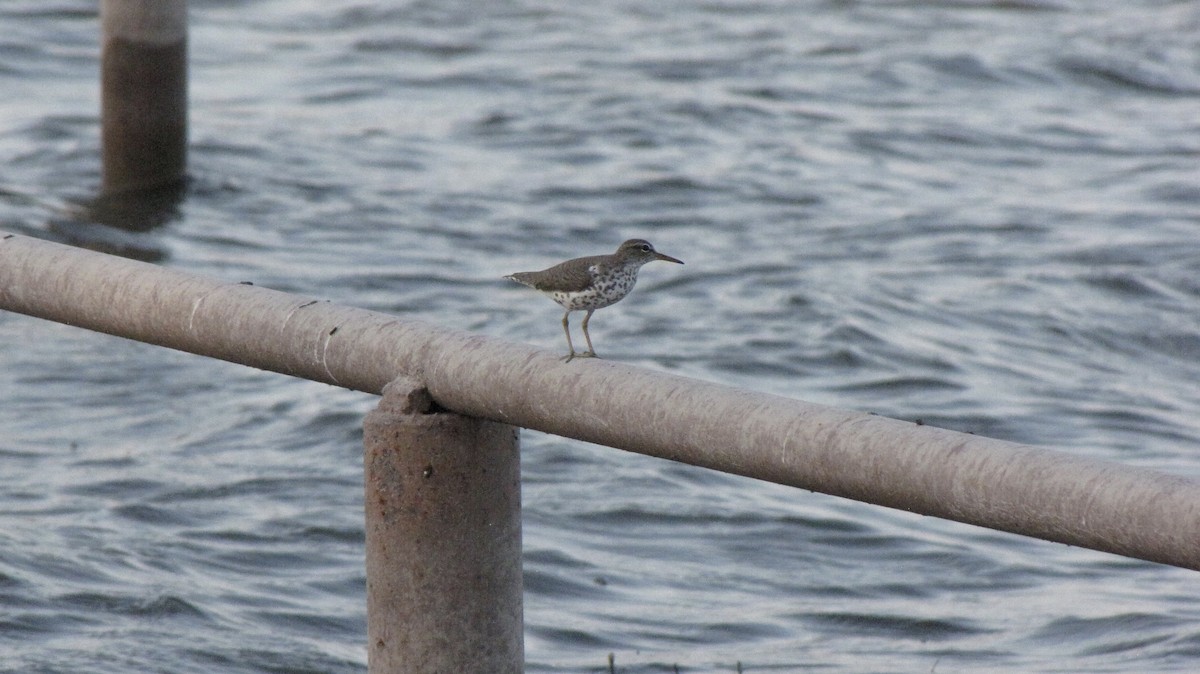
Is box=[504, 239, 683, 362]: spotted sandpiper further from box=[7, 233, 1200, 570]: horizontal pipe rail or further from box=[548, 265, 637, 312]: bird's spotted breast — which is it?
box=[7, 233, 1200, 570]: horizontal pipe rail

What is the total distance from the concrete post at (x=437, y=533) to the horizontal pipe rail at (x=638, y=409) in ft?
0.33

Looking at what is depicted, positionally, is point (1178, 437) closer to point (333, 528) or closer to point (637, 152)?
point (333, 528)

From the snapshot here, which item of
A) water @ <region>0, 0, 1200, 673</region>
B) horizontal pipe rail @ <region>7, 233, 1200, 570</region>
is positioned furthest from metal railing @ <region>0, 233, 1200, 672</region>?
water @ <region>0, 0, 1200, 673</region>

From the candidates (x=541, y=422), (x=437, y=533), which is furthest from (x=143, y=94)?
(x=541, y=422)

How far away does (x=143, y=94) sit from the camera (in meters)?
11.5

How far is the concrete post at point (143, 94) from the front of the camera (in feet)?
36.9

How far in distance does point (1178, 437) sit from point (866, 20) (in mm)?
11253

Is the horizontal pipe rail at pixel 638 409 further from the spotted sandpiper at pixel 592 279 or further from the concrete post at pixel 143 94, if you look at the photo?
the concrete post at pixel 143 94

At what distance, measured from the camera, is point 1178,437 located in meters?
7.96

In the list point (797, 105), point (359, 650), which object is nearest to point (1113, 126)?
point (797, 105)

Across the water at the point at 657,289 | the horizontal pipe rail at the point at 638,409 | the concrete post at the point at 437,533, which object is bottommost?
the water at the point at 657,289

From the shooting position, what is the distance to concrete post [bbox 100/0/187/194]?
11258 mm

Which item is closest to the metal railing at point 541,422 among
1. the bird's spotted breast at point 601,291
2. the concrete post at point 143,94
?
the bird's spotted breast at point 601,291

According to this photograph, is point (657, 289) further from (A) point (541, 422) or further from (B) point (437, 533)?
(A) point (541, 422)
